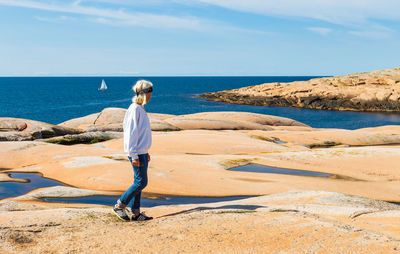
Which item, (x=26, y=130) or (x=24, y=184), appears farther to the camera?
(x=26, y=130)

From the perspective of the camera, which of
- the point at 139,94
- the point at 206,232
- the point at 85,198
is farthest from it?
the point at 85,198

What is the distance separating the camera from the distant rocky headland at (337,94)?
8262 cm

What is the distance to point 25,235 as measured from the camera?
632cm

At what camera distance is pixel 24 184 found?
1353cm

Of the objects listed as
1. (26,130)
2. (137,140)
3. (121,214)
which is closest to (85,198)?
(121,214)

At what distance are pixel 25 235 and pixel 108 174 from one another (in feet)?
24.2

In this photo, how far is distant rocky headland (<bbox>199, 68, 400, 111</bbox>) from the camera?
82625 mm

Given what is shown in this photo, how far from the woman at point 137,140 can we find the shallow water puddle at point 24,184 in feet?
20.6

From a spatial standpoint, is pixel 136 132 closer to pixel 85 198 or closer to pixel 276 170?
pixel 85 198

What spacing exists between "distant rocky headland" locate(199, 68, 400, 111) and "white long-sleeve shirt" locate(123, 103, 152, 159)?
81.7 metres

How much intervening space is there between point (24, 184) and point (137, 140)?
8.23 metres

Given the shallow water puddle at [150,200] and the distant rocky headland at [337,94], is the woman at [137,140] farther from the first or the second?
the distant rocky headland at [337,94]

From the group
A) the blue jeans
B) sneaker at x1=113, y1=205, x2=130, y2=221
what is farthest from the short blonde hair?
sneaker at x1=113, y1=205, x2=130, y2=221

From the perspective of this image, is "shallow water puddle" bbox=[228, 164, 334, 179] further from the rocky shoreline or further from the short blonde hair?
the short blonde hair
